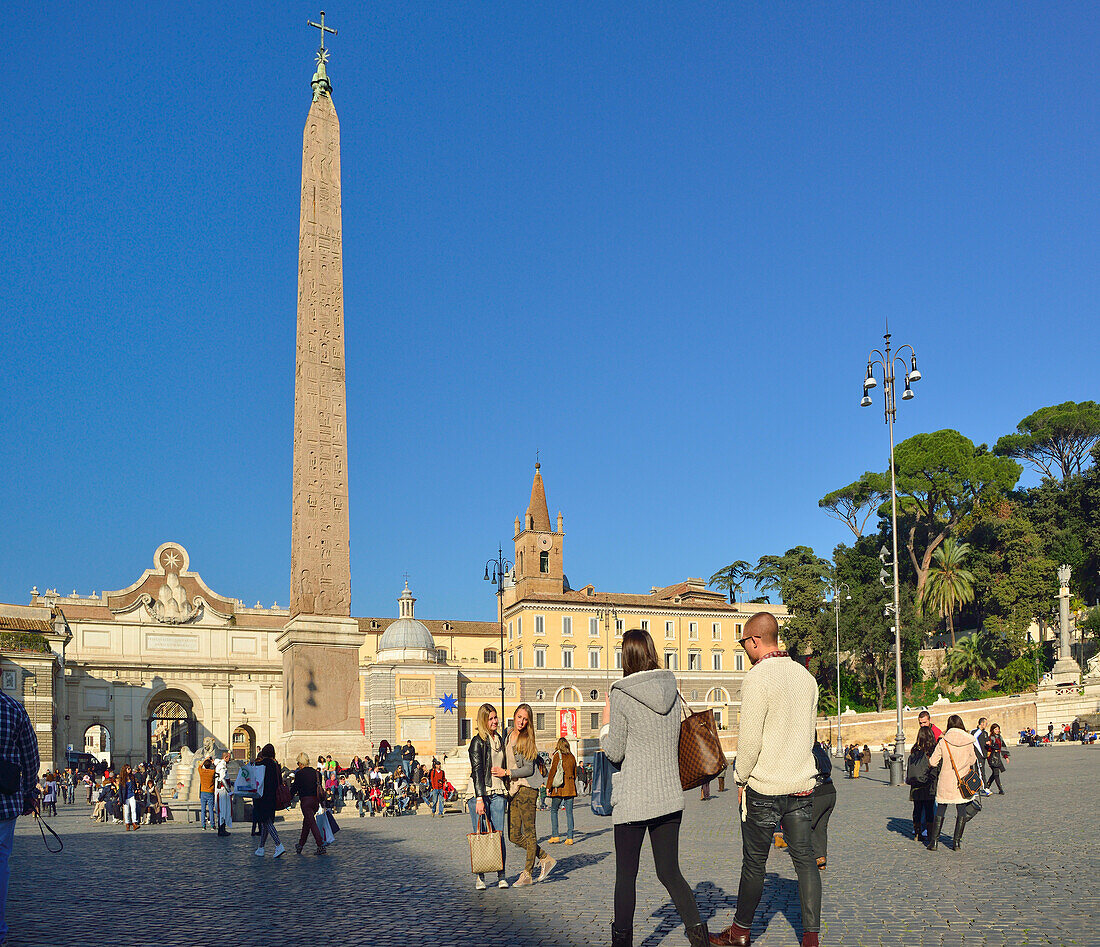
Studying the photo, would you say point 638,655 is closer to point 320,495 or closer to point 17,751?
point 17,751

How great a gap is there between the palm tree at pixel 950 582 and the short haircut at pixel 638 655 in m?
57.5

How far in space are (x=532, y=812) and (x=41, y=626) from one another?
44.5 m

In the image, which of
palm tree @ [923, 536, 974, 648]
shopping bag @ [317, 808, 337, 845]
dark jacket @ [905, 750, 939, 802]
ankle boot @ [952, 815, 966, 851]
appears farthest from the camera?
palm tree @ [923, 536, 974, 648]

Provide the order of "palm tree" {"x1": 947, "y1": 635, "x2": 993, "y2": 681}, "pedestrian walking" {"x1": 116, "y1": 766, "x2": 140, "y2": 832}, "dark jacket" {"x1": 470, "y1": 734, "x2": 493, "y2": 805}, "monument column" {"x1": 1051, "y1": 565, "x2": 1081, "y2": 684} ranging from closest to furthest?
1. "dark jacket" {"x1": 470, "y1": 734, "x2": 493, "y2": 805}
2. "pedestrian walking" {"x1": 116, "y1": 766, "x2": 140, "y2": 832}
3. "monument column" {"x1": 1051, "y1": 565, "x2": 1081, "y2": 684}
4. "palm tree" {"x1": 947, "y1": 635, "x2": 993, "y2": 681}

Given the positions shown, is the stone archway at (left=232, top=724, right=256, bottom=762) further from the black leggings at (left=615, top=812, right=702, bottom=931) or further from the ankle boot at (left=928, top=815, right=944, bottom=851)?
the black leggings at (left=615, top=812, right=702, bottom=931)

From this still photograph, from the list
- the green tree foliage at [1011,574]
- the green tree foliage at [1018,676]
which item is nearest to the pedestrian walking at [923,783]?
the green tree foliage at [1018,676]

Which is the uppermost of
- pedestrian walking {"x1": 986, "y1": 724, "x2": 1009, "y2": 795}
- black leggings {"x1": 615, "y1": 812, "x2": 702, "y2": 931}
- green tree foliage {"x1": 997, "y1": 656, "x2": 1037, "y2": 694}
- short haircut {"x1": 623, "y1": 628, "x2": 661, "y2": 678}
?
short haircut {"x1": 623, "y1": 628, "x2": 661, "y2": 678}

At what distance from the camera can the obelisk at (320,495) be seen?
23906 millimetres

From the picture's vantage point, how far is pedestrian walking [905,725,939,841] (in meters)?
11.4

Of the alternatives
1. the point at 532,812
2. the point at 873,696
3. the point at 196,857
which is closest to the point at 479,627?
the point at 873,696

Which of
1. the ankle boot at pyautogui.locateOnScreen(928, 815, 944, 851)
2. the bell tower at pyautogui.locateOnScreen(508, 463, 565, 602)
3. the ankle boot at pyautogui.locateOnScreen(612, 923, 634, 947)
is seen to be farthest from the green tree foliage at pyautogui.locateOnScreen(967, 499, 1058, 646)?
the ankle boot at pyautogui.locateOnScreen(612, 923, 634, 947)

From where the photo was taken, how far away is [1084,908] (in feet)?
23.3

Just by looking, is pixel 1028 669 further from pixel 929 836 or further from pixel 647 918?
pixel 647 918

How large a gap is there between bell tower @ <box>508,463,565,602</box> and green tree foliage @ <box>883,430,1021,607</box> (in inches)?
818
